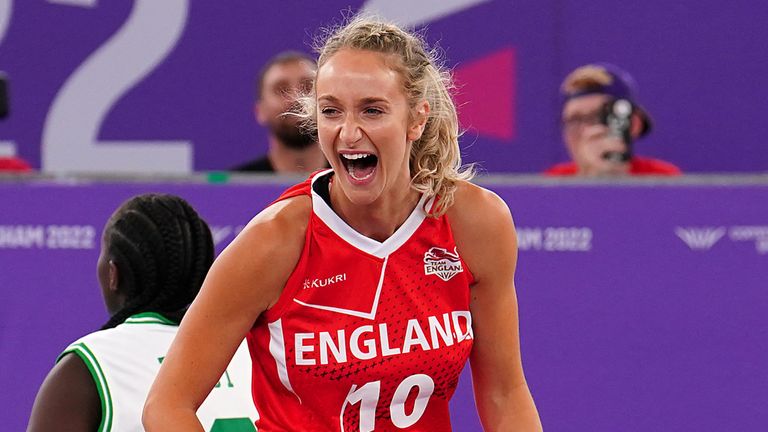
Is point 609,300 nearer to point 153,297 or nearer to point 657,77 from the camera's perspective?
point 153,297

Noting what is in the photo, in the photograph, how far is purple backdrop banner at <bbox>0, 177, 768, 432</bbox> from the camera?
13.6 ft

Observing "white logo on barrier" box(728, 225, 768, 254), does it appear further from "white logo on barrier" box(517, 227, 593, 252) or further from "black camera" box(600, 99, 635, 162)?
"black camera" box(600, 99, 635, 162)

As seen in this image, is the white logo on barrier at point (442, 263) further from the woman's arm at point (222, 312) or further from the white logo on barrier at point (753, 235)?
the white logo on barrier at point (753, 235)

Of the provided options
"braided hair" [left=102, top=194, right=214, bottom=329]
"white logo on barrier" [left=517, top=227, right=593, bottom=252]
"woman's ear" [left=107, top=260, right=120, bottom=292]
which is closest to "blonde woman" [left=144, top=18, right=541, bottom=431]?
"braided hair" [left=102, top=194, right=214, bottom=329]

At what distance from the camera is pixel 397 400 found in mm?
2631

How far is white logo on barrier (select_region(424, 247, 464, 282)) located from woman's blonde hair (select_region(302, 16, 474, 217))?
8 cm

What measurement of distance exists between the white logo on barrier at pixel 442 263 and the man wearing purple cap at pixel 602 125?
8.40ft

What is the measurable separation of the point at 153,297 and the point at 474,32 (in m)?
3.48

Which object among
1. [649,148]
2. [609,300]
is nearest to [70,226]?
[609,300]

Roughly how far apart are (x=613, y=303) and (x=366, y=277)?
1793 mm

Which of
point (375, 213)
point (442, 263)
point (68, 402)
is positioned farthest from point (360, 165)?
point (68, 402)

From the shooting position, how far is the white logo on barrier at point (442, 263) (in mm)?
2621

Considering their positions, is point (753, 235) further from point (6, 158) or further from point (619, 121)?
point (6, 158)

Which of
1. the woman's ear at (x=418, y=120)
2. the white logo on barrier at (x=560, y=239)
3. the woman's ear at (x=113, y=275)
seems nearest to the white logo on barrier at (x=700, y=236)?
the white logo on barrier at (x=560, y=239)
